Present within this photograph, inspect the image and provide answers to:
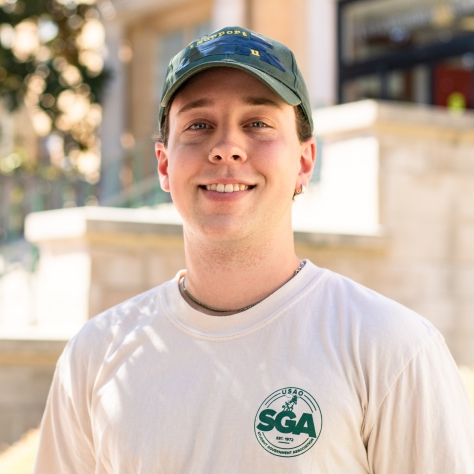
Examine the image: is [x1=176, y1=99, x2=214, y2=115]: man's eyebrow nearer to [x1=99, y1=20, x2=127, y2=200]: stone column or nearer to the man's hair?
the man's hair

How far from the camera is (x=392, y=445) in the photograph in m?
1.97

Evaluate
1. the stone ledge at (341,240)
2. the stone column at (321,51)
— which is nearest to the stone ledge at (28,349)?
the stone ledge at (341,240)

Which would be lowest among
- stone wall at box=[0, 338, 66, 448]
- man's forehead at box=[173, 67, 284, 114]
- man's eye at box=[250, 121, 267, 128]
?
stone wall at box=[0, 338, 66, 448]

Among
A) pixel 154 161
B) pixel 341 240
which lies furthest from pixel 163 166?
pixel 154 161

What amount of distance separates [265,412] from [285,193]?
58cm

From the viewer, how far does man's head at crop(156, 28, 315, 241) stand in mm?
2215

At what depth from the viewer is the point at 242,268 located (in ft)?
7.49

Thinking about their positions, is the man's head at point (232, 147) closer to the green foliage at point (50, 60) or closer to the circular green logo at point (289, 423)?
the circular green logo at point (289, 423)

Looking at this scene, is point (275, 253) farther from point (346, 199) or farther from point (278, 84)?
point (346, 199)

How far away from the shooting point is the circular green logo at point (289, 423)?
6.46 feet

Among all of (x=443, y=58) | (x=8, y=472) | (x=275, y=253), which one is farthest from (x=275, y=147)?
(x=443, y=58)

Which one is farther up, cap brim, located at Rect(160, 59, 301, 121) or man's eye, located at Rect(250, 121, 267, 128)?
cap brim, located at Rect(160, 59, 301, 121)

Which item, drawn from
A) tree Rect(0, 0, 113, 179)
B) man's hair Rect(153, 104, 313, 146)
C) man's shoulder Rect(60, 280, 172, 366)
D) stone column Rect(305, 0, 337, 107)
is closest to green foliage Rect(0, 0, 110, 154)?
tree Rect(0, 0, 113, 179)

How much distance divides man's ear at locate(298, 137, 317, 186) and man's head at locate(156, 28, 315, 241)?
0.15m
